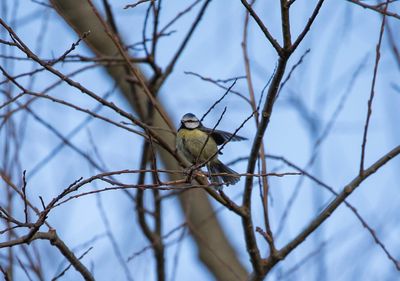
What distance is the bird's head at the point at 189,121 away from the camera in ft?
12.0

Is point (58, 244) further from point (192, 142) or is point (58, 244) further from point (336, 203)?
point (192, 142)

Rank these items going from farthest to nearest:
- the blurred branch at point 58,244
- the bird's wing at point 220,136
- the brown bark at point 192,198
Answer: the brown bark at point 192,198
the bird's wing at point 220,136
the blurred branch at point 58,244

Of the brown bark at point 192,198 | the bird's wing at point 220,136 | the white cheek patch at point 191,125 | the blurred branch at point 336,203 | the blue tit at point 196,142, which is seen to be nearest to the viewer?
the blurred branch at point 336,203

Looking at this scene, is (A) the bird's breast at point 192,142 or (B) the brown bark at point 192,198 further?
(B) the brown bark at point 192,198

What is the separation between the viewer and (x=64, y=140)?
10.8 feet

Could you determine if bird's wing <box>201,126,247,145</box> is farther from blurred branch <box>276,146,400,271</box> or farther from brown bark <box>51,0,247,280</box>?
brown bark <box>51,0,247,280</box>

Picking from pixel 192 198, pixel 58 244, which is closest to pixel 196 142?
pixel 192 198

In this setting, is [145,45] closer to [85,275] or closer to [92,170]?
[92,170]

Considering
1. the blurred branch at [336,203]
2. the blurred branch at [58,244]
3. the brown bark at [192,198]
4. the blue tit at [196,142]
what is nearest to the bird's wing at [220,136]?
the blue tit at [196,142]

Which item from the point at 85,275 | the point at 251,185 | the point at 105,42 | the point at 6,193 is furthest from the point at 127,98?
the point at 85,275

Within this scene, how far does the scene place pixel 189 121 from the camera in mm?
3680

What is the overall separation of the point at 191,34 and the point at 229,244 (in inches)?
114

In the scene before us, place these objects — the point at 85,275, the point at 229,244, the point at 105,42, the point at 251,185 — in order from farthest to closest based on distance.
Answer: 1. the point at 229,244
2. the point at 105,42
3. the point at 251,185
4. the point at 85,275

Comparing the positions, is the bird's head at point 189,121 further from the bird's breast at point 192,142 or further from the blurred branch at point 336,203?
the blurred branch at point 336,203
